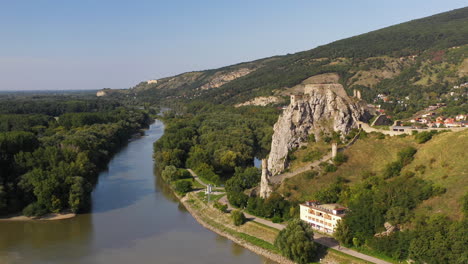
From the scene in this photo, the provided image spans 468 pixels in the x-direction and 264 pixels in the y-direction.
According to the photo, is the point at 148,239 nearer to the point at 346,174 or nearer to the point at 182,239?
the point at 182,239

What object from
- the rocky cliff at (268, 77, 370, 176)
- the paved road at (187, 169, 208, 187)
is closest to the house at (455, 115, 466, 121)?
the rocky cliff at (268, 77, 370, 176)

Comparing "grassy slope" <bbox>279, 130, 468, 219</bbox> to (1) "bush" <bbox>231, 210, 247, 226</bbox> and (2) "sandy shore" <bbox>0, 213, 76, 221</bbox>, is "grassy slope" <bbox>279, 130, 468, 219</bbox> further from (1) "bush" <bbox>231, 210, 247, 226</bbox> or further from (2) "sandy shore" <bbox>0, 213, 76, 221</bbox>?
(2) "sandy shore" <bbox>0, 213, 76, 221</bbox>


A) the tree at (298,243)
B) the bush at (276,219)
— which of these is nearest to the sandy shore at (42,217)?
the bush at (276,219)

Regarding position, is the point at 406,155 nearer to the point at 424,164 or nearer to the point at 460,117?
the point at 424,164

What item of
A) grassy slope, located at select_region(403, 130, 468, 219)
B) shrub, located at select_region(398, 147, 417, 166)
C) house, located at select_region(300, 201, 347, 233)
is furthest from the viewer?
shrub, located at select_region(398, 147, 417, 166)

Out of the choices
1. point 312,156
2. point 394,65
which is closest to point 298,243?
point 312,156

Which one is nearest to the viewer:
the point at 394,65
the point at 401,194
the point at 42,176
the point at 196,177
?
the point at 401,194
